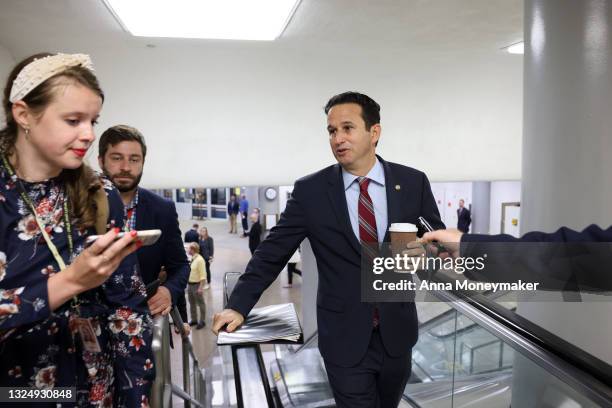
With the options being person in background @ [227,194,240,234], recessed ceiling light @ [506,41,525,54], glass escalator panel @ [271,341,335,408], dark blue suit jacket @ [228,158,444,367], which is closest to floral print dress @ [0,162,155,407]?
dark blue suit jacket @ [228,158,444,367]

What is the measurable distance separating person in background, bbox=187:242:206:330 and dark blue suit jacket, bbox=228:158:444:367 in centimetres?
578

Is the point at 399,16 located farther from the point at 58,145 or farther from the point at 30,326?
the point at 30,326

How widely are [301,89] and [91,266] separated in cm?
518

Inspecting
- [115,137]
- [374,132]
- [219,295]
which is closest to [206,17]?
[115,137]

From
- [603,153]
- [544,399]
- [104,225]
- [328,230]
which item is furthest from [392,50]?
[104,225]

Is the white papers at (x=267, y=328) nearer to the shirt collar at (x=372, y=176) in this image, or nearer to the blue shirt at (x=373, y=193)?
the blue shirt at (x=373, y=193)

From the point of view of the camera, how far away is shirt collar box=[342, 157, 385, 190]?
84.3 inches

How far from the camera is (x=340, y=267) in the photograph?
2041 millimetres

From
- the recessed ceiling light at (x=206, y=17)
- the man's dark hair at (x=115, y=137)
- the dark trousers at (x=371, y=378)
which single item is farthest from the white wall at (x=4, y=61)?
the dark trousers at (x=371, y=378)

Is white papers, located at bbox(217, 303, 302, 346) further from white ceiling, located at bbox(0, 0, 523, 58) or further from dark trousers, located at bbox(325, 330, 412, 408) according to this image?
white ceiling, located at bbox(0, 0, 523, 58)

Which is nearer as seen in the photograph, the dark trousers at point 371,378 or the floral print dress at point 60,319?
the floral print dress at point 60,319

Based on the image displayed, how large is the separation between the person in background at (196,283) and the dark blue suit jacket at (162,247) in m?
5.16

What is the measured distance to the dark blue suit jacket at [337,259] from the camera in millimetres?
2002

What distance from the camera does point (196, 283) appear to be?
26.2 ft
